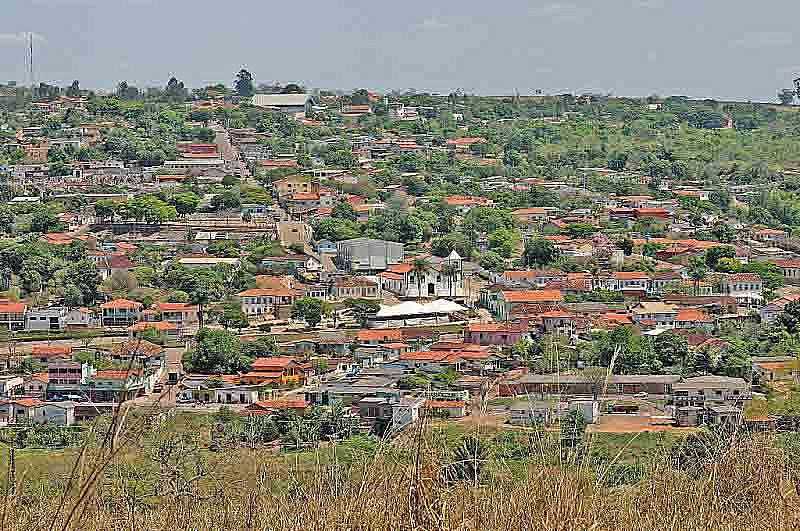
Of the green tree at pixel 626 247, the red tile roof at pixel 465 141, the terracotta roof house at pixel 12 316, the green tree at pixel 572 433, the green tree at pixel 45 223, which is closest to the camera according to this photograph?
the green tree at pixel 572 433

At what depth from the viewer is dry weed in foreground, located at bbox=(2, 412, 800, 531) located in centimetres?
204

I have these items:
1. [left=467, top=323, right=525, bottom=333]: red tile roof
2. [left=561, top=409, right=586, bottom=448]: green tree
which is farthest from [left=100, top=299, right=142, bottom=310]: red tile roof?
[left=561, top=409, right=586, bottom=448]: green tree

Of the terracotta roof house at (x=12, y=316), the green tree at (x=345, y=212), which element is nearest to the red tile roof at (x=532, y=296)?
the terracotta roof house at (x=12, y=316)

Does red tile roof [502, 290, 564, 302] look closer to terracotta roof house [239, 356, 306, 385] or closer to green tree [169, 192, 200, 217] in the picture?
terracotta roof house [239, 356, 306, 385]

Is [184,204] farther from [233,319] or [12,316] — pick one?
[233,319]

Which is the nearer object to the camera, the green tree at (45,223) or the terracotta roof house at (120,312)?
the terracotta roof house at (120,312)

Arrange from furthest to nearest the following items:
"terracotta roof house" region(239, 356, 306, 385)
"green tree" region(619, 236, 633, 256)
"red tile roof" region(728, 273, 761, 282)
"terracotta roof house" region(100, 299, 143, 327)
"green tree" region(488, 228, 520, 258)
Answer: "green tree" region(488, 228, 520, 258), "green tree" region(619, 236, 633, 256), "red tile roof" region(728, 273, 761, 282), "terracotta roof house" region(100, 299, 143, 327), "terracotta roof house" region(239, 356, 306, 385)

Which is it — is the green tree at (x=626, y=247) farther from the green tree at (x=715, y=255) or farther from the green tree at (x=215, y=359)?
the green tree at (x=215, y=359)

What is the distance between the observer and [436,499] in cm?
210

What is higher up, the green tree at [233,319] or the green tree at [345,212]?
the green tree at [345,212]

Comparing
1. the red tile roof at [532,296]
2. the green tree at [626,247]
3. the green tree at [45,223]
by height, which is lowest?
the red tile roof at [532,296]

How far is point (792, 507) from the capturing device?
2.32m

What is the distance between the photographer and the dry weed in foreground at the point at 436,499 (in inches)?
80.4

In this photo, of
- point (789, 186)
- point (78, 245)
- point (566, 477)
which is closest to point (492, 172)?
point (789, 186)
